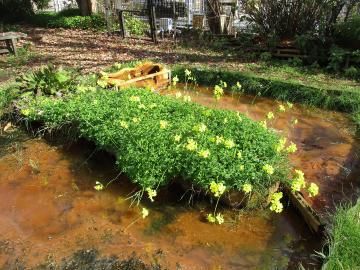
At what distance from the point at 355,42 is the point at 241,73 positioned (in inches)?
128

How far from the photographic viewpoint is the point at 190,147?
3.95 meters

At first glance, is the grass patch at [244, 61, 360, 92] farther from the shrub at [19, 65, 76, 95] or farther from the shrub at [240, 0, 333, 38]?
the shrub at [19, 65, 76, 95]

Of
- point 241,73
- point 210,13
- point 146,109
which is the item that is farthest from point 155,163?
point 210,13

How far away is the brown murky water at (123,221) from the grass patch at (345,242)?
41cm

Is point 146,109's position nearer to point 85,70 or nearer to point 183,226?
point 183,226

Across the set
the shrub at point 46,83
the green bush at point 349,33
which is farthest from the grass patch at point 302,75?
the shrub at point 46,83

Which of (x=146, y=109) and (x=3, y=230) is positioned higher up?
(x=146, y=109)

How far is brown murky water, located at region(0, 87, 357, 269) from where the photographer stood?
375cm

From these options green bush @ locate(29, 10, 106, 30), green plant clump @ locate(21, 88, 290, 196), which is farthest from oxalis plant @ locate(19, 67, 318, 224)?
green bush @ locate(29, 10, 106, 30)

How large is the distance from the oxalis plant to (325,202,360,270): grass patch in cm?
41

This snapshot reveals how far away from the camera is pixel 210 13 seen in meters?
12.6

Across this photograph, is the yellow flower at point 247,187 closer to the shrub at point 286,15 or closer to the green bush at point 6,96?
the green bush at point 6,96

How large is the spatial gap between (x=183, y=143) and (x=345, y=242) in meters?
2.01

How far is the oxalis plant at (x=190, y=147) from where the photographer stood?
4.02m
